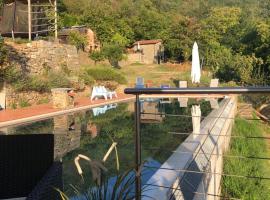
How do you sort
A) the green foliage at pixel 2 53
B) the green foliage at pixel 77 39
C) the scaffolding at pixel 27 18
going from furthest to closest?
1. the green foliage at pixel 77 39
2. the scaffolding at pixel 27 18
3. the green foliage at pixel 2 53

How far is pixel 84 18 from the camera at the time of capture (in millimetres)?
32312

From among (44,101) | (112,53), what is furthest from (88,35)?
(44,101)

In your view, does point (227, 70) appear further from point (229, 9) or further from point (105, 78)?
point (229, 9)

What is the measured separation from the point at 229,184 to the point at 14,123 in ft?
18.4

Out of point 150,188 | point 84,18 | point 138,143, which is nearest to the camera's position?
point 138,143

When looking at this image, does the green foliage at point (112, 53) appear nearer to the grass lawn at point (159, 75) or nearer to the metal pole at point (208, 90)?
the grass lawn at point (159, 75)

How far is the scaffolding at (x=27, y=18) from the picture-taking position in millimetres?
17500

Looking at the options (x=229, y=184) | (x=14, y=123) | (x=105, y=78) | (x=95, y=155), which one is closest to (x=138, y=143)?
(x=229, y=184)

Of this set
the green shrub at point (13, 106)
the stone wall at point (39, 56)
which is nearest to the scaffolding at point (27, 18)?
the stone wall at point (39, 56)

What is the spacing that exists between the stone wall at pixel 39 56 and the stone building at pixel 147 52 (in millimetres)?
17757

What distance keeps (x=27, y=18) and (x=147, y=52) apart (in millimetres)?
18788

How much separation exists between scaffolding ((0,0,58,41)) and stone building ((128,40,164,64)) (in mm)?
16859

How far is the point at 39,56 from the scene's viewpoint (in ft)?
50.1

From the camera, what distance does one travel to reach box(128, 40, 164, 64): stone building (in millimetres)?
35188
